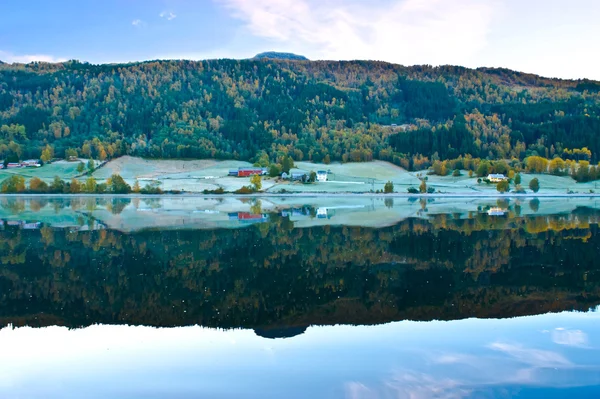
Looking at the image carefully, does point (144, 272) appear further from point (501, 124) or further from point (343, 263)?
point (501, 124)

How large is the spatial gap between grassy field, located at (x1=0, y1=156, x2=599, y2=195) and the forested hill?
19.0ft

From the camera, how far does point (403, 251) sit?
27.9 m

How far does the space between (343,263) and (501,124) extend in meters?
131

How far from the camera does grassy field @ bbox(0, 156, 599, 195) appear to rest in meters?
91.6

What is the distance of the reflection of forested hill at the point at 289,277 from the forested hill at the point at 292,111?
9036cm

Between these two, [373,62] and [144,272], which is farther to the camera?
[373,62]

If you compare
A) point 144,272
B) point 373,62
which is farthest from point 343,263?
point 373,62

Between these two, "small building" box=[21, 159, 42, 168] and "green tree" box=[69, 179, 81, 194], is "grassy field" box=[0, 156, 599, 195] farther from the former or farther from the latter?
"green tree" box=[69, 179, 81, 194]

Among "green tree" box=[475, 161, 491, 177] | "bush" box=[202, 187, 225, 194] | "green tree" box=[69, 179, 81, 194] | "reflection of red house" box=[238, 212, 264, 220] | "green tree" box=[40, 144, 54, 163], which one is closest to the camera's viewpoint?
"reflection of red house" box=[238, 212, 264, 220]

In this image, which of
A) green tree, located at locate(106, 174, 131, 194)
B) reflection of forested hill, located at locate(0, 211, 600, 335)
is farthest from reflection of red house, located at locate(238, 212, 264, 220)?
green tree, located at locate(106, 174, 131, 194)

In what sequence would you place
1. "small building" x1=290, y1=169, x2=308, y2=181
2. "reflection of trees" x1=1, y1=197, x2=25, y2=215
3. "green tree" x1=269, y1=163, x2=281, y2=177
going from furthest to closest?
1. "green tree" x1=269, y1=163, x2=281, y2=177
2. "small building" x1=290, y1=169, x2=308, y2=181
3. "reflection of trees" x1=1, y1=197, x2=25, y2=215

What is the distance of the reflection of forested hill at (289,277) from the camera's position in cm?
1667

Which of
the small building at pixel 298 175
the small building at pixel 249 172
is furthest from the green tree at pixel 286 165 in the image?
the small building at pixel 249 172

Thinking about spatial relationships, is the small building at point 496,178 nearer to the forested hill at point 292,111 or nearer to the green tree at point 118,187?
the forested hill at point 292,111
